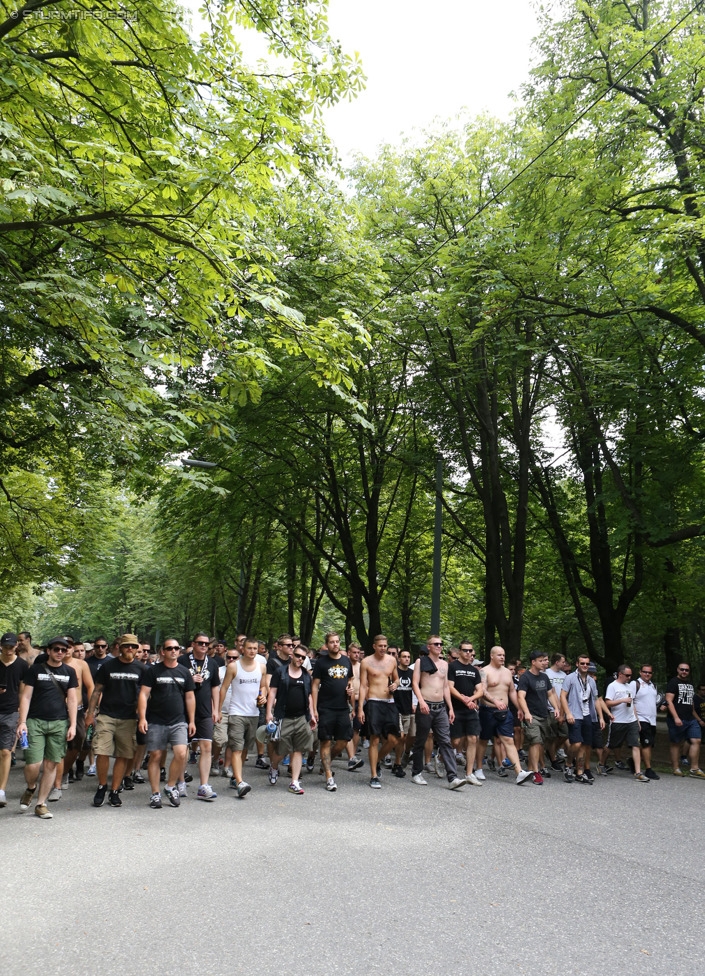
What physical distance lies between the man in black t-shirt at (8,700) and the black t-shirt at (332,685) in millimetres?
3761

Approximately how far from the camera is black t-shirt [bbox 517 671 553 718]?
440 inches

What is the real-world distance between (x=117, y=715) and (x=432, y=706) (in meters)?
4.22

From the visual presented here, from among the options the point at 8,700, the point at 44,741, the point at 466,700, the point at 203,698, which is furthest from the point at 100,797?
the point at 466,700

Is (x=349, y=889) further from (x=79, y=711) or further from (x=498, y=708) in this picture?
(x=79, y=711)

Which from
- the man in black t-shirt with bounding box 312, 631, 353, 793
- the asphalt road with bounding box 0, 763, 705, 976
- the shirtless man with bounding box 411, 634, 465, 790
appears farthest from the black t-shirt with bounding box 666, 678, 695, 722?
the man in black t-shirt with bounding box 312, 631, 353, 793

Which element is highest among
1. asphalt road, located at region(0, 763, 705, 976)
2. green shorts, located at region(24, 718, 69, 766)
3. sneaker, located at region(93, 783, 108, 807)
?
green shorts, located at region(24, 718, 69, 766)

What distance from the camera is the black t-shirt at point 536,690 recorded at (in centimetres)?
1118

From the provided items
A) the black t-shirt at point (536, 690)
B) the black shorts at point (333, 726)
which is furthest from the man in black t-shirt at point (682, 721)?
the black shorts at point (333, 726)

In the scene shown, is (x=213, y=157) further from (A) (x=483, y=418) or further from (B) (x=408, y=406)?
(B) (x=408, y=406)

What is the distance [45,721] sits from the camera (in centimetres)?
779

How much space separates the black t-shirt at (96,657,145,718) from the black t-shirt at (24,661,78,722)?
2.12 feet

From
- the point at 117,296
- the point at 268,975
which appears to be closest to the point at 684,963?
the point at 268,975

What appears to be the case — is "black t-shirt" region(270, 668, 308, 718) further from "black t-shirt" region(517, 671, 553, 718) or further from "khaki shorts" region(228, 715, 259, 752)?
"black t-shirt" region(517, 671, 553, 718)

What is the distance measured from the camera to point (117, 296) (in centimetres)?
898
